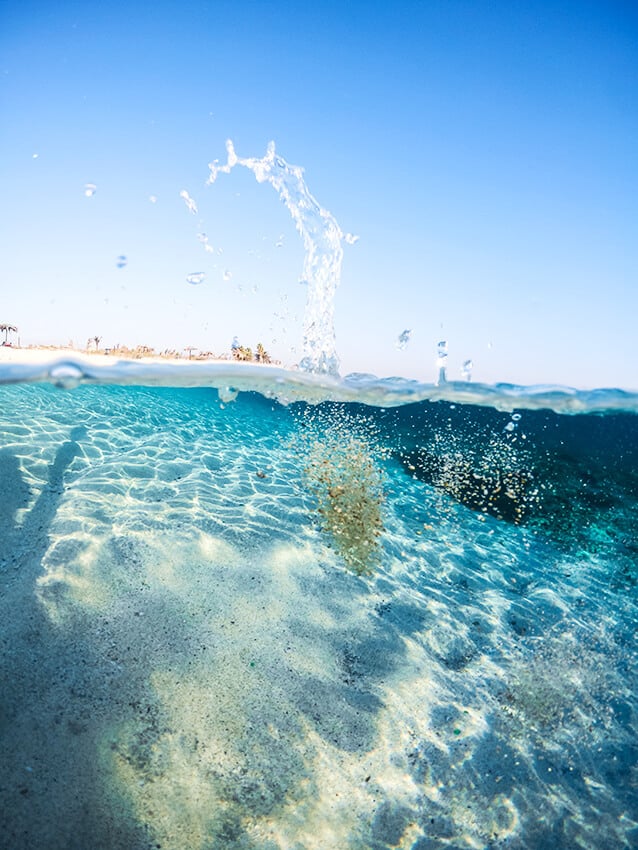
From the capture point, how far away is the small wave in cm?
787

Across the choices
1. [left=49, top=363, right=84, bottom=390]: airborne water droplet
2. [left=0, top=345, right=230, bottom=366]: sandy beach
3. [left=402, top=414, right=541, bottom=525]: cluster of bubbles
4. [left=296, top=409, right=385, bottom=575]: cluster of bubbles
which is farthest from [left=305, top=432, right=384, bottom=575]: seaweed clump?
[left=49, top=363, right=84, bottom=390]: airborne water droplet

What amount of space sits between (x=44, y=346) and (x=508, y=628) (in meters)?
12.1

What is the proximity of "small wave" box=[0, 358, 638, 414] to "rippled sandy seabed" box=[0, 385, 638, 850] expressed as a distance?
271 centimetres

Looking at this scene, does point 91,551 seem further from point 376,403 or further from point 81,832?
point 376,403

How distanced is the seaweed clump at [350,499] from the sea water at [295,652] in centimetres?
10

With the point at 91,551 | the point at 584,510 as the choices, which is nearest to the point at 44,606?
the point at 91,551

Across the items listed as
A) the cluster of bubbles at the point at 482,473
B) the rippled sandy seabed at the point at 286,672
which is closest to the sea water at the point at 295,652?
the rippled sandy seabed at the point at 286,672

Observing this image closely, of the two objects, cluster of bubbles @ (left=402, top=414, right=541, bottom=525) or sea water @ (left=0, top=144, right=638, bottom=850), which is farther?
cluster of bubbles @ (left=402, top=414, right=541, bottom=525)

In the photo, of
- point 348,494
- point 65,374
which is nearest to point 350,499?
point 348,494

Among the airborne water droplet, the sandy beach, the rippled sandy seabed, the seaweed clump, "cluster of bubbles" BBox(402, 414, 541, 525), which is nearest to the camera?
the rippled sandy seabed

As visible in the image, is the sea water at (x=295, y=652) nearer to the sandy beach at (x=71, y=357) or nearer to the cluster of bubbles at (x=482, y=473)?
the sandy beach at (x=71, y=357)

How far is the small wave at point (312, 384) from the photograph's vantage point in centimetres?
787

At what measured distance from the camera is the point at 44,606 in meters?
5.46

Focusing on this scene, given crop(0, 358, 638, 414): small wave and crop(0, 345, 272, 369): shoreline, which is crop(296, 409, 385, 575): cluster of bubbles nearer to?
crop(0, 358, 638, 414): small wave
